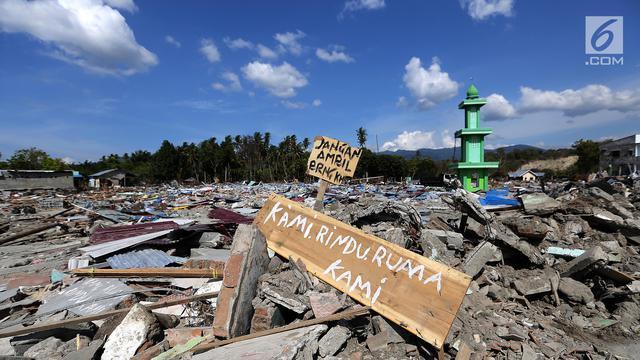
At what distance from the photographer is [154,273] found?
14.9 feet

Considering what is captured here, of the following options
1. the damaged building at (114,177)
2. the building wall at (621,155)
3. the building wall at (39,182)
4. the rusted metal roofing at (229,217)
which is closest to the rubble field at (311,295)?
the rusted metal roofing at (229,217)

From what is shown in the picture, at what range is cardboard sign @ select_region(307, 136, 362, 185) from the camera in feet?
13.1

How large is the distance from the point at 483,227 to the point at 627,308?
1971 millimetres

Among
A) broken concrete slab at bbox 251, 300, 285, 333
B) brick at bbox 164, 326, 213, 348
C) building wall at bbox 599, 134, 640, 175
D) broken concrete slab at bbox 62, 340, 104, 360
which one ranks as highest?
building wall at bbox 599, 134, 640, 175

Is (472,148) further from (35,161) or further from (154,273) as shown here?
(35,161)

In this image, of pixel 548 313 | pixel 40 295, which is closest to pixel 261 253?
pixel 40 295

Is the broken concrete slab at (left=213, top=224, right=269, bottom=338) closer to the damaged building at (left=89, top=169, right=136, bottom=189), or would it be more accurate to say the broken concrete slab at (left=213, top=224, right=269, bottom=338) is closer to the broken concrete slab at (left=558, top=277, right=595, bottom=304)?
the broken concrete slab at (left=558, top=277, right=595, bottom=304)

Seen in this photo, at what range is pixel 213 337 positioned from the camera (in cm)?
276

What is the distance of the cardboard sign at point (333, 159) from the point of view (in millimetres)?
4004

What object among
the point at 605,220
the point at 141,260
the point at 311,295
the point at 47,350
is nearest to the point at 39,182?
the point at 141,260

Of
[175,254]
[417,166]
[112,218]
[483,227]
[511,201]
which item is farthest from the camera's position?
[417,166]

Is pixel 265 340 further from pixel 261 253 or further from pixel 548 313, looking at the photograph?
pixel 548 313

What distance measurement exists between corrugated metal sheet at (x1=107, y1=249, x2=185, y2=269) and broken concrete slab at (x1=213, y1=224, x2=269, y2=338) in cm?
247

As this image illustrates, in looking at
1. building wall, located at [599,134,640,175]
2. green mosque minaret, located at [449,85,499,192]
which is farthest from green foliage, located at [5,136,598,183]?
green mosque minaret, located at [449,85,499,192]
